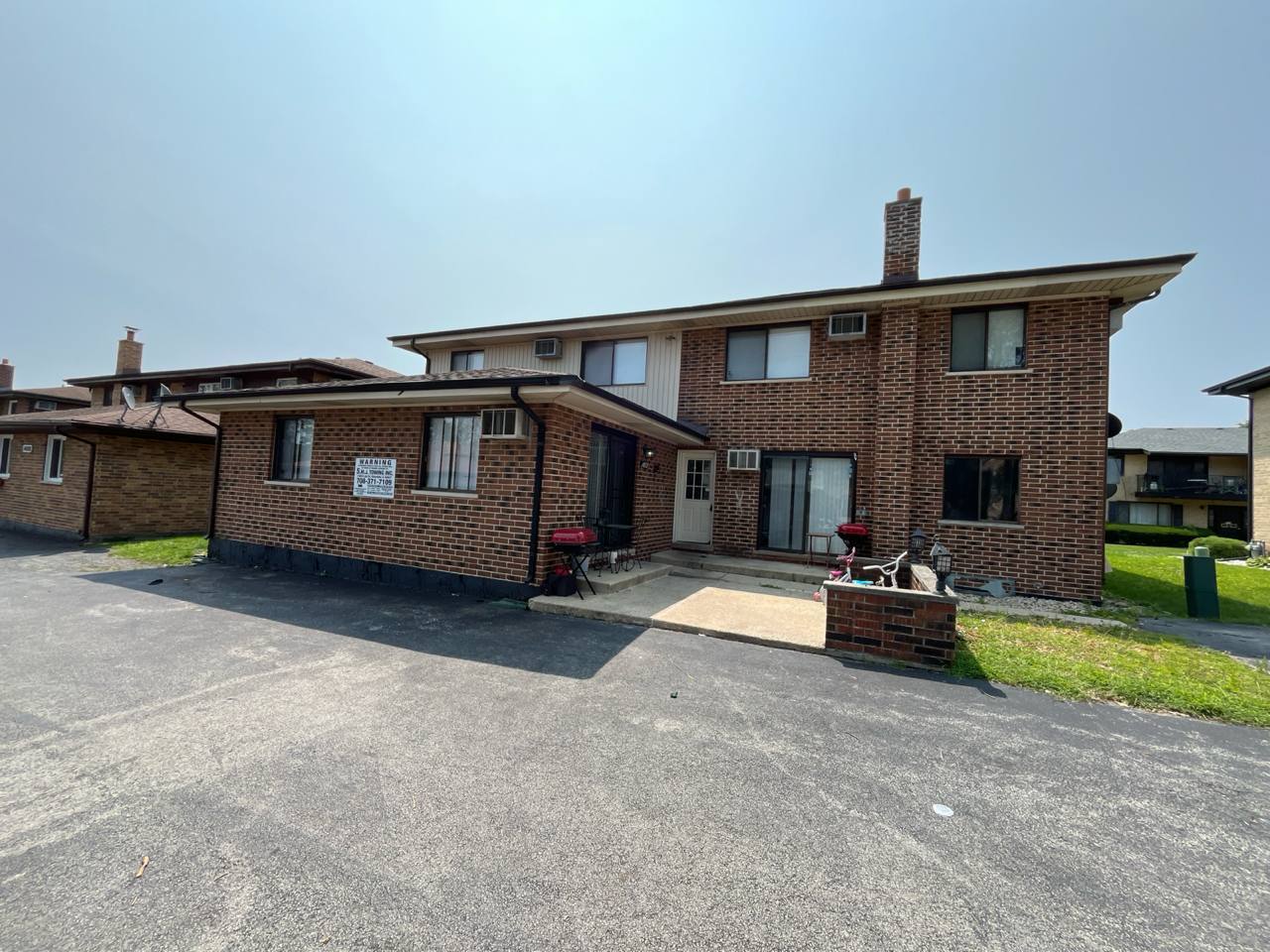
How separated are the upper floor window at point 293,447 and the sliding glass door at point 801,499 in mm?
8722

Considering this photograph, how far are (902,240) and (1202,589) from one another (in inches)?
294

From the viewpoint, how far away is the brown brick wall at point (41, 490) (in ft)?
39.9

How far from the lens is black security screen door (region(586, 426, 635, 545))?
8395 mm

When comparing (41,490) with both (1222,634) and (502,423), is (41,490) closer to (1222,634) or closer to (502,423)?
(502,423)

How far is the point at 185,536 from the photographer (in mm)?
12820

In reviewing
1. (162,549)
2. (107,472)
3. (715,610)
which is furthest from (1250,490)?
(107,472)

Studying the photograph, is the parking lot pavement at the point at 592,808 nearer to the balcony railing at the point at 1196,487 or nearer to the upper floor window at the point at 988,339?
the upper floor window at the point at 988,339

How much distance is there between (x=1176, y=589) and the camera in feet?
31.6

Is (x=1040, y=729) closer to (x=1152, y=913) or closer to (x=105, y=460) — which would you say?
(x=1152, y=913)

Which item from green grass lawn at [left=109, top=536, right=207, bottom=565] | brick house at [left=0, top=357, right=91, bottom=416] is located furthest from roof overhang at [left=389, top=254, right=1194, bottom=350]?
brick house at [left=0, top=357, right=91, bottom=416]

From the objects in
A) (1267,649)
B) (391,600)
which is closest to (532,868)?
(391,600)

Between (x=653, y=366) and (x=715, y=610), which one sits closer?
(x=715, y=610)

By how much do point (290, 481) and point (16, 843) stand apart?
7635mm

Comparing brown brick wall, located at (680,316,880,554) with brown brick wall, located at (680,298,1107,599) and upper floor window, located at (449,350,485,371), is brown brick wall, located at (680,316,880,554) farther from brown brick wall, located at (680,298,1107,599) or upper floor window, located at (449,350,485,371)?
upper floor window, located at (449,350,485,371)
